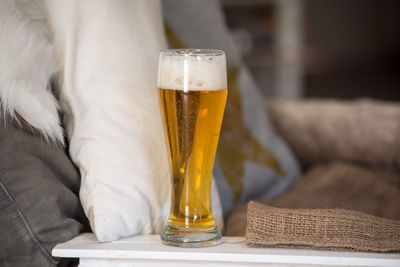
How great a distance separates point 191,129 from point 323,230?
0.24 metres

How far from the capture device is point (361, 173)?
4.54 feet

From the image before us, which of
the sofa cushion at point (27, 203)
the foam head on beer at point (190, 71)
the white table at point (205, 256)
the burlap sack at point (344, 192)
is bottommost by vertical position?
the burlap sack at point (344, 192)

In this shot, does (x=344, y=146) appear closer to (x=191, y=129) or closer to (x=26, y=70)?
(x=191, y=129)

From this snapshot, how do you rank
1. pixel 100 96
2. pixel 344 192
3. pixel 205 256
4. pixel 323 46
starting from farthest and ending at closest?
pixel 323 46 → pixel 344 192 → pixel 100 96 → pixel 205 256

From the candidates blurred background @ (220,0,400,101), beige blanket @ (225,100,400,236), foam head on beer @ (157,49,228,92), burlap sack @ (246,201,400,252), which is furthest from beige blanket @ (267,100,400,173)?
blurred background @ (220,0,400,101)

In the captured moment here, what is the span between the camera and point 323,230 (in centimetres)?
72

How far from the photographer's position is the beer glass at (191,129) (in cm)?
69

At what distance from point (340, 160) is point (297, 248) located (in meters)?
0.85

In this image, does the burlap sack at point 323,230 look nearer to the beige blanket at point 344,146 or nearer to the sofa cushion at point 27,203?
the sofa cushion at point 27,203

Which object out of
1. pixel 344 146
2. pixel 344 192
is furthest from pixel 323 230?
pixel 344 146

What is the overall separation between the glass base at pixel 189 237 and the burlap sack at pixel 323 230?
58 millimetres

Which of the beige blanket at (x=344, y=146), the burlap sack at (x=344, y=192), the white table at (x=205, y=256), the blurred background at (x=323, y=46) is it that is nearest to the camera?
the white table at (x=205, y=256)

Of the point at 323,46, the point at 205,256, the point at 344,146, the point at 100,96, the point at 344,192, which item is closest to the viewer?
the point at 205,256

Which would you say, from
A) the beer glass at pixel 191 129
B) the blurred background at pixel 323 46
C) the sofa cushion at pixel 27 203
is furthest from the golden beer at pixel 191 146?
the blurred background at pixel 323 46
